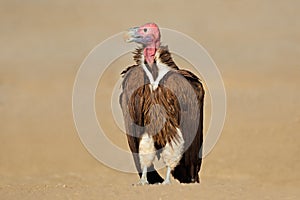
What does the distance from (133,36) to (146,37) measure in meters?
0.15

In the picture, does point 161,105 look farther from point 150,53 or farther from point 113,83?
point 113,83

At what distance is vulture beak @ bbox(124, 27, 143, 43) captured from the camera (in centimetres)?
1018

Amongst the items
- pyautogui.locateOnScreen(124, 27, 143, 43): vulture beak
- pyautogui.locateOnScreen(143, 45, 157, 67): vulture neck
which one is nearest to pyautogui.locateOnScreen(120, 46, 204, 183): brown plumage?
pyautogui.locateOnScreen(143, 45, 157, 67): vulture neck

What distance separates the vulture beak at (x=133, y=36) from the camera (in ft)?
33.4

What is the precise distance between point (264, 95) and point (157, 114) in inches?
477

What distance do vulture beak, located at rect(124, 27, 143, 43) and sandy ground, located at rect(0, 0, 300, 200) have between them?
60.7 inches

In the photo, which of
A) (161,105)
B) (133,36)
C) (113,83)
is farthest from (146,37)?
(113,83)

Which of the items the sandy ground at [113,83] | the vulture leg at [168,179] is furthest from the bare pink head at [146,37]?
the sandy ground at [113,83]

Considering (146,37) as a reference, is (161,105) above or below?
below

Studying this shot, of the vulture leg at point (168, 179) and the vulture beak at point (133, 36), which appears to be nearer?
the vulture leg at point (168, 179)

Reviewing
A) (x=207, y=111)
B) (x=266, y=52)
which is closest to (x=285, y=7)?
(x=266, y=52)

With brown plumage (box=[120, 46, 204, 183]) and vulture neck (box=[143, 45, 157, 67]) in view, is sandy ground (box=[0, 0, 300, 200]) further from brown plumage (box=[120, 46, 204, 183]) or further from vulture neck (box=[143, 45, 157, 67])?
vulture neck (box=[143, 45, 157, 67])

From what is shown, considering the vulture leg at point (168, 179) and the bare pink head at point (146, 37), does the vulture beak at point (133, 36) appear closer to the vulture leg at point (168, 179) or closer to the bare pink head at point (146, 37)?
the bare pink head at point (146, 37)

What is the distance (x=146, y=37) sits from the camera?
1027 centimetres
